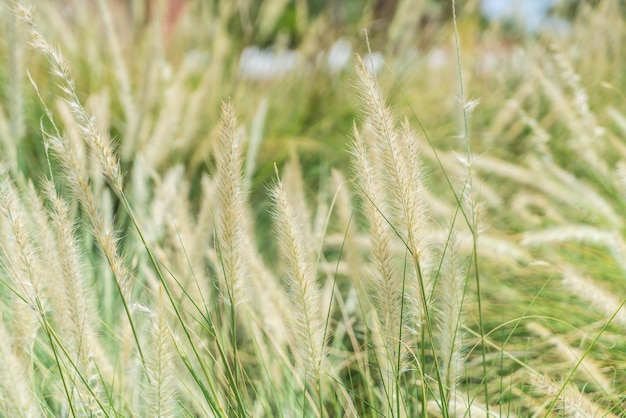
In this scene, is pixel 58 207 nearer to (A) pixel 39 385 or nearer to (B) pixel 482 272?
(A) pixel 39 385

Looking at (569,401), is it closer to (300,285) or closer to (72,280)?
(300,285)

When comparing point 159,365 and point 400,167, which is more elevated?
point 400,167

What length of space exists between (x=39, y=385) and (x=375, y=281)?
0.82 metres

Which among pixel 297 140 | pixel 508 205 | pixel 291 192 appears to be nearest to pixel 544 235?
pixel 291 192

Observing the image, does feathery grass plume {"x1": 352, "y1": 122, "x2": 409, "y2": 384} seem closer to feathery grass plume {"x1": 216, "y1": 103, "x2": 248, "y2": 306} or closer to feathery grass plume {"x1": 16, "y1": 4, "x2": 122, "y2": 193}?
feathery grass plume {"x1": 216, "y1": 103, "x2": 248, "y2": 306}

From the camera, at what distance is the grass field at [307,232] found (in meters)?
0.87

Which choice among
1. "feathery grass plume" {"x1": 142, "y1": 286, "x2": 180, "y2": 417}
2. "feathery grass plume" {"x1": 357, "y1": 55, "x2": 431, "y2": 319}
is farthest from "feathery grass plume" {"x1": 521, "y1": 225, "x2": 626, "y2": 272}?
"feathery grass plume" {"x1": 142, "y1": 286, "x2": 180, "y2": 417}

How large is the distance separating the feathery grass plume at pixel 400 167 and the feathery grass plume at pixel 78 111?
31 centimetres

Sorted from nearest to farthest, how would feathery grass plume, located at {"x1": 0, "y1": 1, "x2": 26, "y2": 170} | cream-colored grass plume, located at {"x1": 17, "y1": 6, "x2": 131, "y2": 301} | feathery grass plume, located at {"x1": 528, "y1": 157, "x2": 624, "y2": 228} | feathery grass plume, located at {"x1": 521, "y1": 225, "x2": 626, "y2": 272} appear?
cream-colored grass plume, located at {"x1": 17, "y1": 6, "x2": 131, "y2": 301} → feathery grass plume, located at {"x1": 521, "y1": 225, "x2": 626, "y2": 272} → feathery grass plume, located at {"x1": 0, "y1": 1, "x2": 26, "y2": 170} → feathery grass plume, located at {"x1": 528, "y1": 157, "x2": 624, "y2": 228}

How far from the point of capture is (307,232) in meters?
1.41

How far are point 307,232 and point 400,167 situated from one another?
0.60 meters

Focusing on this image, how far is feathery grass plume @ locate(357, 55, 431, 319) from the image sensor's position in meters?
0.83

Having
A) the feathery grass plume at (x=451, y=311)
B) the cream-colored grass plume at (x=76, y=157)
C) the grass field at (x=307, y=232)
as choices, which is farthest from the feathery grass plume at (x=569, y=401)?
the cream-colored grass plume at (x=76, y=157)

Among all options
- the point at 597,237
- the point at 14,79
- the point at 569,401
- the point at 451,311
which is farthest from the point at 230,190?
the point at 14,79
